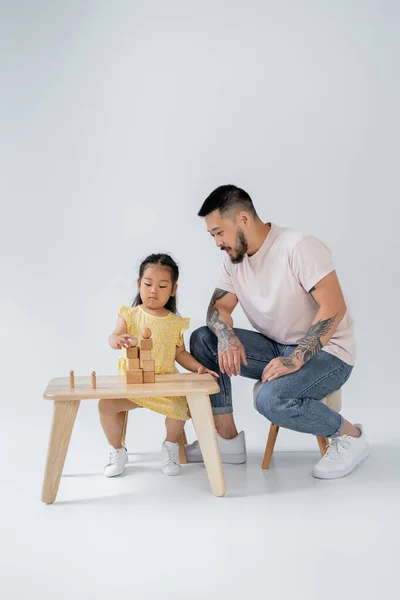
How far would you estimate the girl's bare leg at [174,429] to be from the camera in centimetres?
346

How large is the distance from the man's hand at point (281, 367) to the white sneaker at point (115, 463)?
2.20 feet

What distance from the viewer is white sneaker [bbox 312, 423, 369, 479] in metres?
3.32

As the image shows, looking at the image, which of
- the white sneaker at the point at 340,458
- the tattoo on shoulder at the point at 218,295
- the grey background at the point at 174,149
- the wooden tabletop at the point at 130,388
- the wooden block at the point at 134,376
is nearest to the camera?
the wooden tabletop at the point at 130,388

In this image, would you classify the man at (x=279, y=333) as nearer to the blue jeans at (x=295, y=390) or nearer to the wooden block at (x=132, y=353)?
the blue jeans at (x=295, y=390)

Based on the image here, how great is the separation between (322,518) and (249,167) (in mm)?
2561

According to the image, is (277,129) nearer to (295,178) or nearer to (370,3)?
(295,178)

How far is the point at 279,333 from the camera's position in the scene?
3570mm

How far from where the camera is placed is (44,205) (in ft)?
16.4

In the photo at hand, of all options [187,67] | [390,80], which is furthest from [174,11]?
[390,80]

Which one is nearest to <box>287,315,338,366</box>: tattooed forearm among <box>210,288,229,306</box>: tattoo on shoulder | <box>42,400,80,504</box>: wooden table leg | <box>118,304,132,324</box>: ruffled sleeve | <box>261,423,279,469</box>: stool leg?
<box>261,423,279,469</box>: stool leg

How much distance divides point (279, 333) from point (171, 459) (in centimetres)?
69

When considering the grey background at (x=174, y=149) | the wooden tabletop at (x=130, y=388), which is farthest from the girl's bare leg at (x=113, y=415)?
the grey background at (x=174, y=149)

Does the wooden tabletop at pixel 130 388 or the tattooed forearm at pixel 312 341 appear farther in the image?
the tattooed forearm at pixel 312 341

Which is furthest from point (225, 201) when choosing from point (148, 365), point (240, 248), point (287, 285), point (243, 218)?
point (148, 365)
